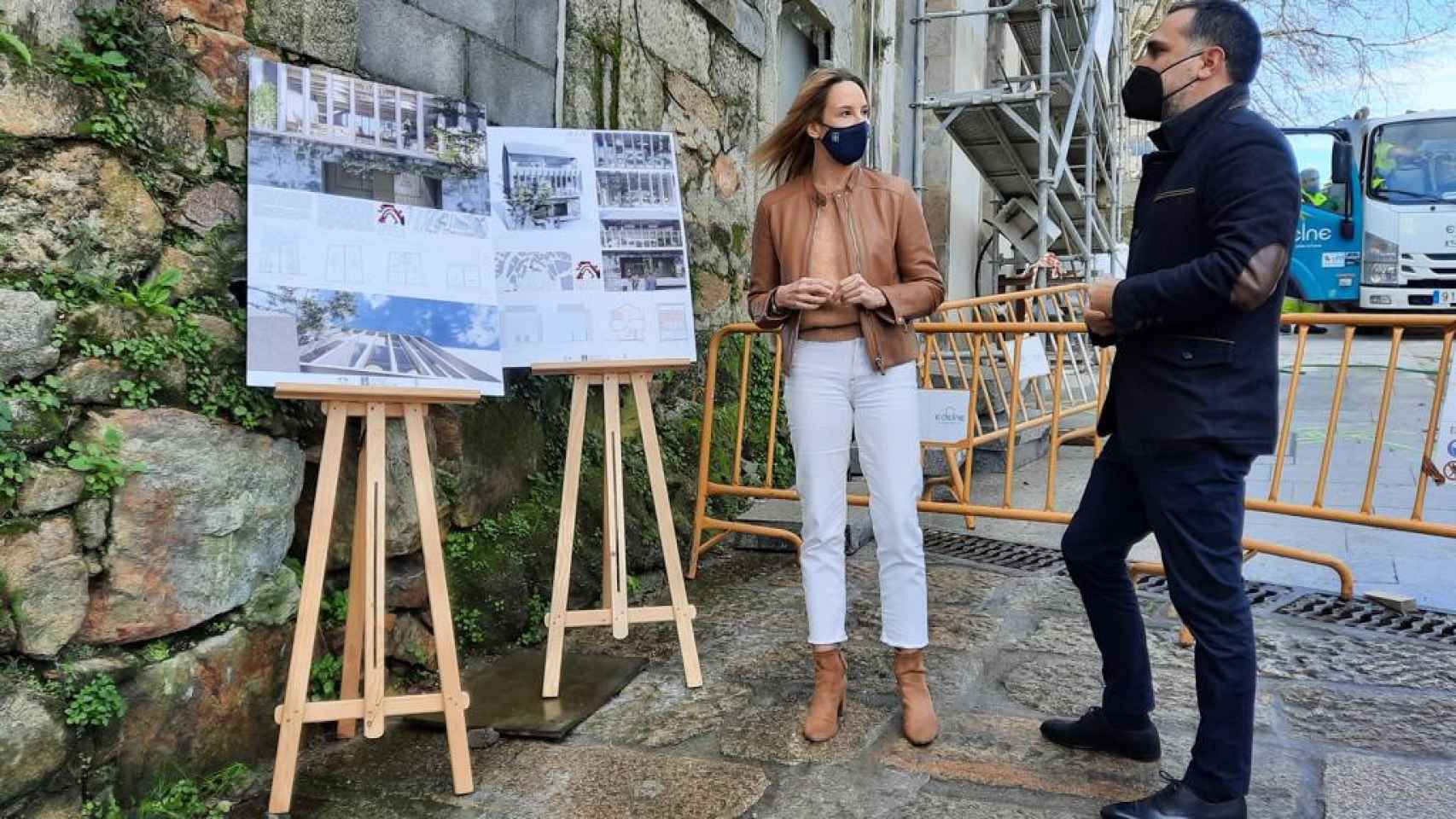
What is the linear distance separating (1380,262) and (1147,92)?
46.1 ft

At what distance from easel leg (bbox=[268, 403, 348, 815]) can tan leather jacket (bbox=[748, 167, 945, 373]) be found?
1.27 m

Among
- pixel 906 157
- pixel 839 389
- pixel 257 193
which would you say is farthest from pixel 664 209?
pixel 906 157

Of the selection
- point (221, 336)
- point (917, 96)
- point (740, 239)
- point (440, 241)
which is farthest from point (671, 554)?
point (917, 96)

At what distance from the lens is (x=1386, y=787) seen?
8.46 feet

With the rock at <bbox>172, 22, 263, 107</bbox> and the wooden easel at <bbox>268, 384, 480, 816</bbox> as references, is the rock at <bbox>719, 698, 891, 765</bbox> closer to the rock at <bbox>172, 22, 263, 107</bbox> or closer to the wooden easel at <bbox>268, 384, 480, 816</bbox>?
the wooden easel at <bbox>268, 384, 480, 816</bbox>

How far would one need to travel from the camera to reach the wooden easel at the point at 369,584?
2574 millimetres

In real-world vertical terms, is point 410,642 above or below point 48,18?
below

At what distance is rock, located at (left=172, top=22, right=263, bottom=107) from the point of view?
2.68m

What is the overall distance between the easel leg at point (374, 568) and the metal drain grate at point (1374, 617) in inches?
132

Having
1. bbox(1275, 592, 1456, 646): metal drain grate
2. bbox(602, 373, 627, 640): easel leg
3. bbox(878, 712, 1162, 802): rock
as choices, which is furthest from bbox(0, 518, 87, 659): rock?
bbox(1275, 592, 1456, 646): metal drain grate

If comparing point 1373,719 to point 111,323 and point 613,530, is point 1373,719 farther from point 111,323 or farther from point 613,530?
point 111,323

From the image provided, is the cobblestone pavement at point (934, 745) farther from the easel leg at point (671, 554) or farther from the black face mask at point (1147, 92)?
the black face mask at point (1147, 92)

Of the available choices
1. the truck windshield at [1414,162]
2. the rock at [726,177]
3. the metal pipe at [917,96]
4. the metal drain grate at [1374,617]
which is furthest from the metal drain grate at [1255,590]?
the truck windshield at [1414,162]

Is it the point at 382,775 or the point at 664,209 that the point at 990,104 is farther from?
the point at 382,775
